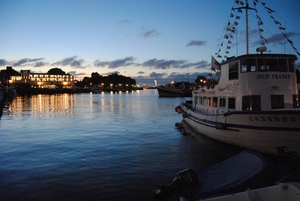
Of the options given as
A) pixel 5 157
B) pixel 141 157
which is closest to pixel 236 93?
pixel 141 157

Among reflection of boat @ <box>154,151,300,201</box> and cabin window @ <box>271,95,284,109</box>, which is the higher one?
cabin window @ <box>271,95,284,109</box>

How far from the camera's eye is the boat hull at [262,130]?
13.6 metres

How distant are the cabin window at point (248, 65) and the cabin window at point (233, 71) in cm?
55

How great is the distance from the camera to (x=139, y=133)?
24688 mm

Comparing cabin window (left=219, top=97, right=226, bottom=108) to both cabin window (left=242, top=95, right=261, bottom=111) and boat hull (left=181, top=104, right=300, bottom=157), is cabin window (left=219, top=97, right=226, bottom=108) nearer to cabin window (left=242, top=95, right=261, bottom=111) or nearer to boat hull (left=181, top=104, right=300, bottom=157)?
Result: boat hull (left=181, top=104, right=300, bottom=157)

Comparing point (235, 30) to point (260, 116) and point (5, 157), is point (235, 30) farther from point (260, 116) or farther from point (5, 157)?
point (5, 157)

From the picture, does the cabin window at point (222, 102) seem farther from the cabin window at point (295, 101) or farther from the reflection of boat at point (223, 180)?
the reflection of boat at point (223, 180)

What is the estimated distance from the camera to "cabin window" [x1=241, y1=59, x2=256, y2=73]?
54.1ft

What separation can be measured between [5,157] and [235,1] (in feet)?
65.9

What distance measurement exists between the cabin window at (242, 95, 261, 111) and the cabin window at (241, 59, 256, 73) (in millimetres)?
1739

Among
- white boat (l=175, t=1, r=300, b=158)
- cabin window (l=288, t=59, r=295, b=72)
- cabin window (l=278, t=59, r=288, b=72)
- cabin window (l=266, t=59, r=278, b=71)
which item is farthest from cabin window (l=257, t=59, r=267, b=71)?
cabin window (l=288, t=59, r=295, b=72)

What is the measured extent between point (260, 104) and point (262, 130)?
2191 millimetres

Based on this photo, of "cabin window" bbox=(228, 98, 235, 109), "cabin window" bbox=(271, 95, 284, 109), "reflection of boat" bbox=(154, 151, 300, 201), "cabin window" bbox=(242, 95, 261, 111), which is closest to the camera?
"reflection of boat" bbox=(154, 151, 300, 201)

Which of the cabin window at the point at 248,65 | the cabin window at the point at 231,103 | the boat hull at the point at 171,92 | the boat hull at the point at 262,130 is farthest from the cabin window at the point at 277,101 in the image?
the boat hull at the point at 171,92
